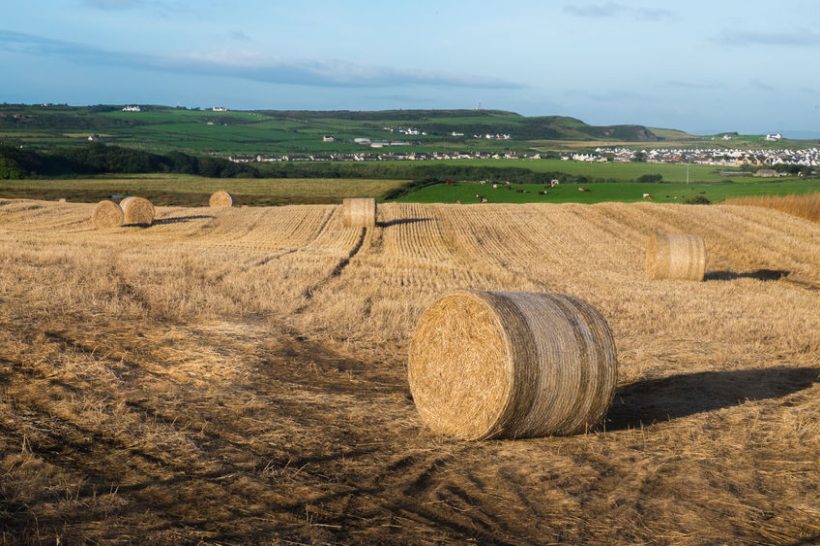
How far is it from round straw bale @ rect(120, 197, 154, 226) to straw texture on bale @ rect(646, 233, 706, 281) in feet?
60.7

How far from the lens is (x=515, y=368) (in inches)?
308

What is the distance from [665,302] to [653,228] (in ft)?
58.4

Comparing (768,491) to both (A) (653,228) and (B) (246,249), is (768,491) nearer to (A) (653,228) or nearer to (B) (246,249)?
(B) (246,249)

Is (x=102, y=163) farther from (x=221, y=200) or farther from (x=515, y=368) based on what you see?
(x=515, y=368)

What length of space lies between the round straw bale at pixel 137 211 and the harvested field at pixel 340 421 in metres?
11.8

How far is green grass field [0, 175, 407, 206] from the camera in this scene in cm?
5062

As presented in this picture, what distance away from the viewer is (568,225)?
34.0 meters

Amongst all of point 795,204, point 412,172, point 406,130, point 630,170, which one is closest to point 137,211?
point 795,204

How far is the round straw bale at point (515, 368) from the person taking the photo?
312 inches

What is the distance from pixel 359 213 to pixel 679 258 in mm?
14008

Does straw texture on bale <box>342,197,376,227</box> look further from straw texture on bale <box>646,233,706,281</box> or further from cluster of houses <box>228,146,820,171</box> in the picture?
cluster of houses <box>228,146,820,171</box>

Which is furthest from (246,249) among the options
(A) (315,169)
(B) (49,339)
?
(A) (315,169)

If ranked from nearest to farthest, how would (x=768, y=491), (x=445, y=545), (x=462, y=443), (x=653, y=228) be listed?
1. (x=445, y=545)
2. (x=768, y=491)
3. (x=462, y=443)
4. (x=653, y=228)

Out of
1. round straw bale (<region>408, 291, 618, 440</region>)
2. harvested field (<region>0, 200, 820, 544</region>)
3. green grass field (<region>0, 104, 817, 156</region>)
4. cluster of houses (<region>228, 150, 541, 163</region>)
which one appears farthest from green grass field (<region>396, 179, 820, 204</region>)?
green grass field (<region>0, 104, 817, 156</region>)
